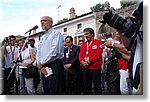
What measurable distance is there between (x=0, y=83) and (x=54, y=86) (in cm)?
61

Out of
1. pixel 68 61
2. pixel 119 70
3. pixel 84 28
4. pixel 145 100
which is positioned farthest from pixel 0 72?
pixel 145 100

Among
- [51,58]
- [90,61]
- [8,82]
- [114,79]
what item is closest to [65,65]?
[51,58]

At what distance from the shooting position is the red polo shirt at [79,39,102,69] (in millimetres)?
3838

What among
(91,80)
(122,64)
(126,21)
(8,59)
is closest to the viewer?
(126,21)

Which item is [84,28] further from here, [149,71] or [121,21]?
[149,71]

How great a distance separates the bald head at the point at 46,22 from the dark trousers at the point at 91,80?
2.02 feet

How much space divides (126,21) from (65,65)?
820 millimetres

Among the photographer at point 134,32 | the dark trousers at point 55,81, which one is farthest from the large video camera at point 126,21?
the dark trousers at point 55,81

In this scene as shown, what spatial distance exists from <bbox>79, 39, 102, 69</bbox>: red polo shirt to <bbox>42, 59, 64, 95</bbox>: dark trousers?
0.82 ft

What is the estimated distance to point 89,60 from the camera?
388 centimetres

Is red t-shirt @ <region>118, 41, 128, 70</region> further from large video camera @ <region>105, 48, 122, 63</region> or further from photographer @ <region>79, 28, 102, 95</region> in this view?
photographer @ <region>79, 28, 102, 95</region>

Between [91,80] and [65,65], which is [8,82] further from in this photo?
[91,80]

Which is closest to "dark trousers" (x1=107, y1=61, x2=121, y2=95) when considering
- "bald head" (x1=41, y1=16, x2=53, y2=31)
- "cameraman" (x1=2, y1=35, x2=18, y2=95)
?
"bald head" (x1=41, y1=16, x2=53, y2=31)

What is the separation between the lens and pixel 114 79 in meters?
3.80
